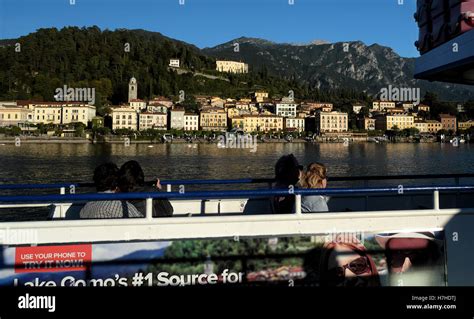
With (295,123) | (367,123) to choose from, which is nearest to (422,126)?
(367,123)

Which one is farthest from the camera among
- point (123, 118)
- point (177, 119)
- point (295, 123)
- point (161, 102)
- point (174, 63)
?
point (174, 63)

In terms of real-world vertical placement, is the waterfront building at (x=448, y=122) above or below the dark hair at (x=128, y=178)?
above

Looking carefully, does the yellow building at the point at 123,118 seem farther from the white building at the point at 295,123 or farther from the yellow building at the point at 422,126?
the yellow building at the point at 422,126

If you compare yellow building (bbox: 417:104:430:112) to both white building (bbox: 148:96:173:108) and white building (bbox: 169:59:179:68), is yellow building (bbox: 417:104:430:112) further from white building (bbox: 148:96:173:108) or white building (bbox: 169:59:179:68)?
white building (bbox: 169:59:179:68)

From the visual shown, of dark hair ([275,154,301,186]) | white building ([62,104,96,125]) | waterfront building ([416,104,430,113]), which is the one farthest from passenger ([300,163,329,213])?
waterfront building ([416,104,430,113])

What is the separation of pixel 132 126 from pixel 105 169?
452ft

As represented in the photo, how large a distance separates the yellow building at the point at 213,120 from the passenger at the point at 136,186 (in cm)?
14214

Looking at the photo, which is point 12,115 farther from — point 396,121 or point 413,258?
point 413,258

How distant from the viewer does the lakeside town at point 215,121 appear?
131500mm

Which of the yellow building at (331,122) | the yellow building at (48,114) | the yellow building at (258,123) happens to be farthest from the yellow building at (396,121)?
the yellow building at (48,114)

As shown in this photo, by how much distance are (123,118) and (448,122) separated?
99.3 metres

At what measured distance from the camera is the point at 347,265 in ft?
13.3

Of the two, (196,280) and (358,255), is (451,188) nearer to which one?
(358,255)

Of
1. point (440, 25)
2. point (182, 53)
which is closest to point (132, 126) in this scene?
point (182, 53)
